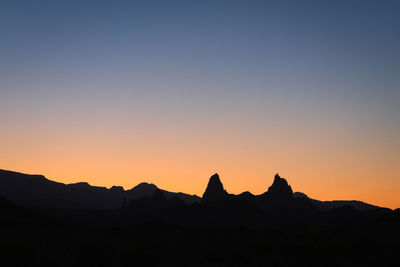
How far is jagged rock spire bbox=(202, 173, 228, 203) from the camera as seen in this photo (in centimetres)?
16862

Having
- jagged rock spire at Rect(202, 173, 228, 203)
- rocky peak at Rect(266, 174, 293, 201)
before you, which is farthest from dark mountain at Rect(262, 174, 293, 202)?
jagged rock spire at Rect(202, 173, 228, 203)

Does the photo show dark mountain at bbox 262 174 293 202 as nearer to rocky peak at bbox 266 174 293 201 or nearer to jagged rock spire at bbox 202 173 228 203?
rocky peak at bbox 266 174 293 201

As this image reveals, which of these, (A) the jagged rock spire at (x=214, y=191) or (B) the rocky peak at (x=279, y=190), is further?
(B) the rocky peak at (x=279, y=190)

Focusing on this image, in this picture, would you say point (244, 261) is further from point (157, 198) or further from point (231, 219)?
point (157, 198)

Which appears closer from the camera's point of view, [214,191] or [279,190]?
[214,191]

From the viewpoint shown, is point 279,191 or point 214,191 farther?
point 279,191

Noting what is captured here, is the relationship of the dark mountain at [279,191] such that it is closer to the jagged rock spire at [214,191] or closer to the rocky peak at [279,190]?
the rocky peak at [279,190]

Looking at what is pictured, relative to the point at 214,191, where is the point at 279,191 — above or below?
above

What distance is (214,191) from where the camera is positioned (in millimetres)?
170875

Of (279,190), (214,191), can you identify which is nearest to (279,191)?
(279,190)

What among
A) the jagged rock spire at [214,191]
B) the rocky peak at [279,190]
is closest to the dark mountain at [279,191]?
the rocky peak at [279,190]

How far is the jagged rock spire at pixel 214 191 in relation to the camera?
16862 centimetres

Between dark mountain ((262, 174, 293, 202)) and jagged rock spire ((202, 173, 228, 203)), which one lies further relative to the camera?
dark mountain ((262, 174, 293, 202))

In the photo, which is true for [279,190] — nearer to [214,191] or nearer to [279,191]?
[279,191]
